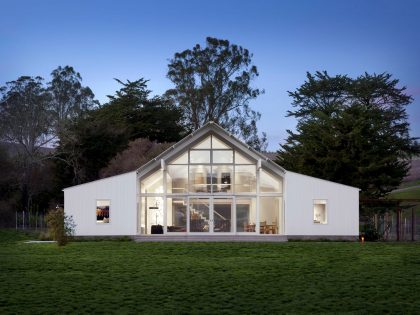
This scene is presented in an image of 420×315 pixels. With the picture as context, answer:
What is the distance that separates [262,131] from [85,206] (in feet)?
103

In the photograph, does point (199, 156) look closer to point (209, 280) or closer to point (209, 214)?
point (209, 214)

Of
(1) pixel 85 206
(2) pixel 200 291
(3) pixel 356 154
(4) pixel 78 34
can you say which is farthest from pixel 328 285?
(3) pixel 356 154

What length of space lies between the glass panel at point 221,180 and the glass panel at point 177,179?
1411 millimetres

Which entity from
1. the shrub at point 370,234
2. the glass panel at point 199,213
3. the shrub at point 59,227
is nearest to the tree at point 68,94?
the glass panel at point 199,213

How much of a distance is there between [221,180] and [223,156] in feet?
3.85

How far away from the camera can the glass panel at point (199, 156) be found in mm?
31484

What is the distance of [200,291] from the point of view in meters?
14.2

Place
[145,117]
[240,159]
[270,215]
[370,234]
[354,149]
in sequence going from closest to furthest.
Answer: [240,159], [270,215], [370,234], [354,149], [145,117]

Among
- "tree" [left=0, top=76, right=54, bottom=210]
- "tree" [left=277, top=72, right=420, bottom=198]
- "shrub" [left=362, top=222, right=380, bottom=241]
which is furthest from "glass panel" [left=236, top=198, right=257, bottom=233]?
"tree" [left=0, top=76, right=54, bottom=210]

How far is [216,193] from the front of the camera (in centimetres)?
3150

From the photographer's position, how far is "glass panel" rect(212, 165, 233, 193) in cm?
3155

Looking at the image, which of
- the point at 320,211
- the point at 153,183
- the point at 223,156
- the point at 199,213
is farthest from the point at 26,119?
the point at 320,211

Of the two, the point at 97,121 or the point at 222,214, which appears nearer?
the point at 222,214

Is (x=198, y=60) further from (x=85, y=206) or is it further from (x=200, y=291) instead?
(x=200, y=291)
